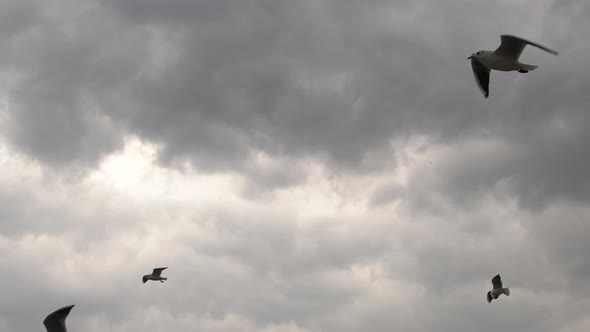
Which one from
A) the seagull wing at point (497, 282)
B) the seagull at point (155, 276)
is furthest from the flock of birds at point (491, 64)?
the seagull at point (155, 276)

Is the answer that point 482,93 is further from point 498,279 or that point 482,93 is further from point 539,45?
point 498,279

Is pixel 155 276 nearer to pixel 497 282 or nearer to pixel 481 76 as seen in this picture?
pixel 497 282

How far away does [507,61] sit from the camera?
224 feet

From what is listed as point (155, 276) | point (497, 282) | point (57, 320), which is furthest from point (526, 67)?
point (155, 276)

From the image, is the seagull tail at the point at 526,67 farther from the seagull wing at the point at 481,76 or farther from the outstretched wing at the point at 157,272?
the outstretched wing at the point at 157,272

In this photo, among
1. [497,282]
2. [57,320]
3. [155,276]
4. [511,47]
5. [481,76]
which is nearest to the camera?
[57,320]

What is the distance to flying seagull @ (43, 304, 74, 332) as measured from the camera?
59.6 meters

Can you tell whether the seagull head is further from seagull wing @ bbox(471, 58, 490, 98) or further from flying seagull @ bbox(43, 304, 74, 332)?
flying seagull @ bbox(43, 304, 74, 332)

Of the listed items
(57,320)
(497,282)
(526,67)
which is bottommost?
(57,320)

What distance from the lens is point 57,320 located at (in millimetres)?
60031

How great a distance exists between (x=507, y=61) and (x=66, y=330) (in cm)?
4008

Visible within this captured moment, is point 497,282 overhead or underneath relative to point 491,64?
underneath

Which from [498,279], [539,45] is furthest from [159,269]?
[539,45]

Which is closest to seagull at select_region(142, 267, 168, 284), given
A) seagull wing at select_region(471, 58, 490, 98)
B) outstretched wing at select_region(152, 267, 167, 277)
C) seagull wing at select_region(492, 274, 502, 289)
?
outstretched wing at select_region(152, 267, 167, 277)
